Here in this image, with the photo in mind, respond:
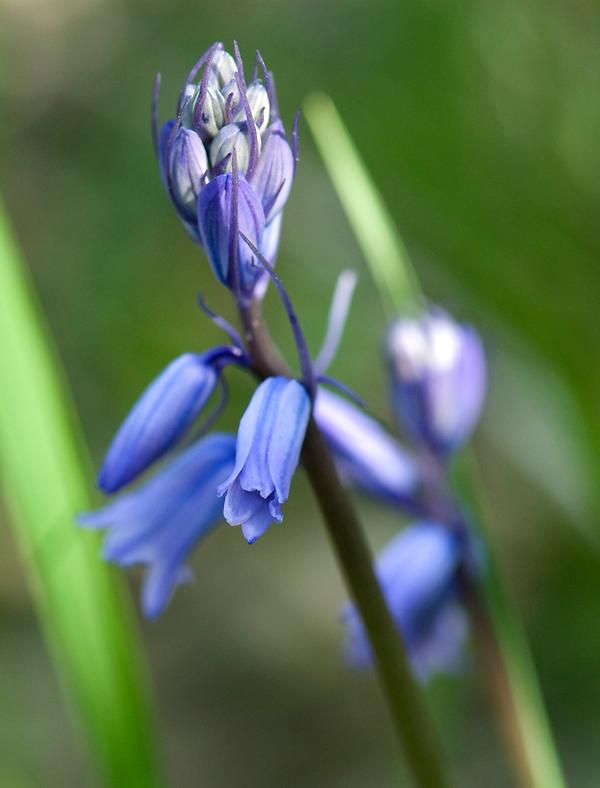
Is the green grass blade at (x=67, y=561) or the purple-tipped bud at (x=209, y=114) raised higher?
the purple-tipped bud at (x=209, y=114)

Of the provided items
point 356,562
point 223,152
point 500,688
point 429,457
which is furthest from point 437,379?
point 223,152

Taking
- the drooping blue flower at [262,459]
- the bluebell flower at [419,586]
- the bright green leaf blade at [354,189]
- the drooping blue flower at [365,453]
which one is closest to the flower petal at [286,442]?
the drooping blue flower at [262,459]

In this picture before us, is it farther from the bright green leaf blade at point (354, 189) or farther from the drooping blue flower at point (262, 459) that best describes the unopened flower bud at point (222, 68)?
the bright green leaf blade at point (354, 189)

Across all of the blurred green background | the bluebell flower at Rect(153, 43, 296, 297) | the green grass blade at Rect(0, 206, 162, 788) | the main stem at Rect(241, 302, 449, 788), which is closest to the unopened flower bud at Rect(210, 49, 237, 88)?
the bluebell flower at Rect(153, 43, 296, 297)

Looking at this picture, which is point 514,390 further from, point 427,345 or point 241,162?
point 241,162

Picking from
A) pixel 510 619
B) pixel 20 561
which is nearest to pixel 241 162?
pixel 510 619

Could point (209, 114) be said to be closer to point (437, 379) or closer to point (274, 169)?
point (274, 169)
